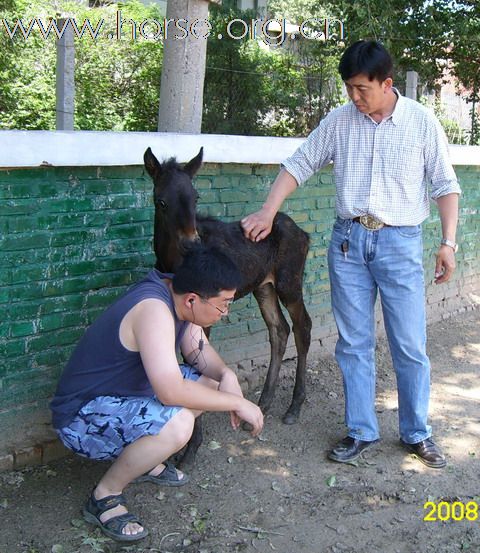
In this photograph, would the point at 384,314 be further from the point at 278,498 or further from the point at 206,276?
the point at 206,276

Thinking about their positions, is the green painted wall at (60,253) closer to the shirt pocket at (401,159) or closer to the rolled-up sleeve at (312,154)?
the rolled-up sleeve at (312,154)

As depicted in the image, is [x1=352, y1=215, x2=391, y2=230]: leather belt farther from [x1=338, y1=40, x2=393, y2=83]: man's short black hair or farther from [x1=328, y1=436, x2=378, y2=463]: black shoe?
[x1=328, y1=436, x2=378, y2=463]: black shoe

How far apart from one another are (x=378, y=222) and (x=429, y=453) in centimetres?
150

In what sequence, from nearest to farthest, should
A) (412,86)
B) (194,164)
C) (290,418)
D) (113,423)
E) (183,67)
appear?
(113,423)
(194,164)
(290,418)
(183,67)
(412,86)

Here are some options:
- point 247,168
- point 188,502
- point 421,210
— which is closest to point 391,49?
point 247,168

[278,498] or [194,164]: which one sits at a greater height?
[194,164]

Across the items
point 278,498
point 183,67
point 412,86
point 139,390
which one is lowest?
point 278,498

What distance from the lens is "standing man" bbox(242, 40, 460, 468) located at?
424 cm

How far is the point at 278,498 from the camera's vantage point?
4.06 metres

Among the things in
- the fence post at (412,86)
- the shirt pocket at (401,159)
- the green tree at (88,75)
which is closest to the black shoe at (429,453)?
the shirt pocket at (401,159)

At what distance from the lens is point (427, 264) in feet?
26.8

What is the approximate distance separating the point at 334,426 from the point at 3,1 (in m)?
7.83

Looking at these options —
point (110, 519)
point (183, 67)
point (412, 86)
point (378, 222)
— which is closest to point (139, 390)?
point (110, 519)

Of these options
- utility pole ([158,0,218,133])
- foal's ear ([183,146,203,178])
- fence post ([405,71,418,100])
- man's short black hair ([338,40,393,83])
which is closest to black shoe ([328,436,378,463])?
foal's ear ([183,146,203,178])
